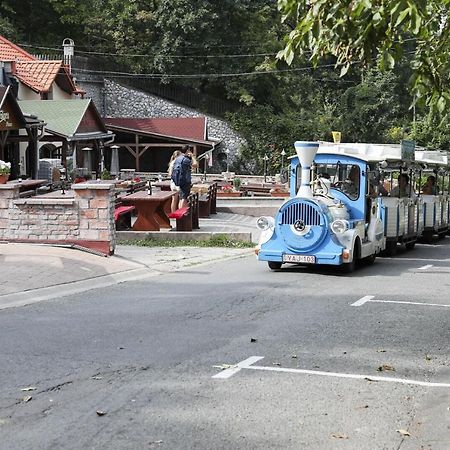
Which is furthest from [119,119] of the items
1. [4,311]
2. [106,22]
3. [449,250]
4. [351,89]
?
[4,311]

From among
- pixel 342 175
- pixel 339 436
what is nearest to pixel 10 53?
pixel 342 175

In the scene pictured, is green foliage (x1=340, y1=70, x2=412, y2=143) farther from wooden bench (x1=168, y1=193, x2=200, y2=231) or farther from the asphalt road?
the asphalt road

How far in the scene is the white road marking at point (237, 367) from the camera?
7.34 m

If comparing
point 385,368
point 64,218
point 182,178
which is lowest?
point 385,368

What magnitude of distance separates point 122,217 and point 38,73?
81.1ft

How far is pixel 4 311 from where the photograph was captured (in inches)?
410

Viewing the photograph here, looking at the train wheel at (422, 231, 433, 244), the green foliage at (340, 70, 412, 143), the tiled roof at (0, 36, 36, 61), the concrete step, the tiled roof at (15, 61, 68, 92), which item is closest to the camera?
the train wheel at (422, 231, 433, 244)

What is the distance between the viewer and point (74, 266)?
13.9 m

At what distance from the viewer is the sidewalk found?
1208cm

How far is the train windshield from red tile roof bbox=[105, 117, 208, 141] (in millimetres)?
36199

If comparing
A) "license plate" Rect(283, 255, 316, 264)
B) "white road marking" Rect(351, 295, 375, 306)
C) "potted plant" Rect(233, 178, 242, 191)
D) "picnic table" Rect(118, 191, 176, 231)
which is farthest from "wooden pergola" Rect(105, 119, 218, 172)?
"white road marking" Rect(351, 295, 375, 306)

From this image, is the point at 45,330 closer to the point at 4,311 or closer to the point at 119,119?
the point at 4,311

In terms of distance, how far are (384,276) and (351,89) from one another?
51.5 meters

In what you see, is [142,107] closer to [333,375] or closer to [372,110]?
[372,110]
